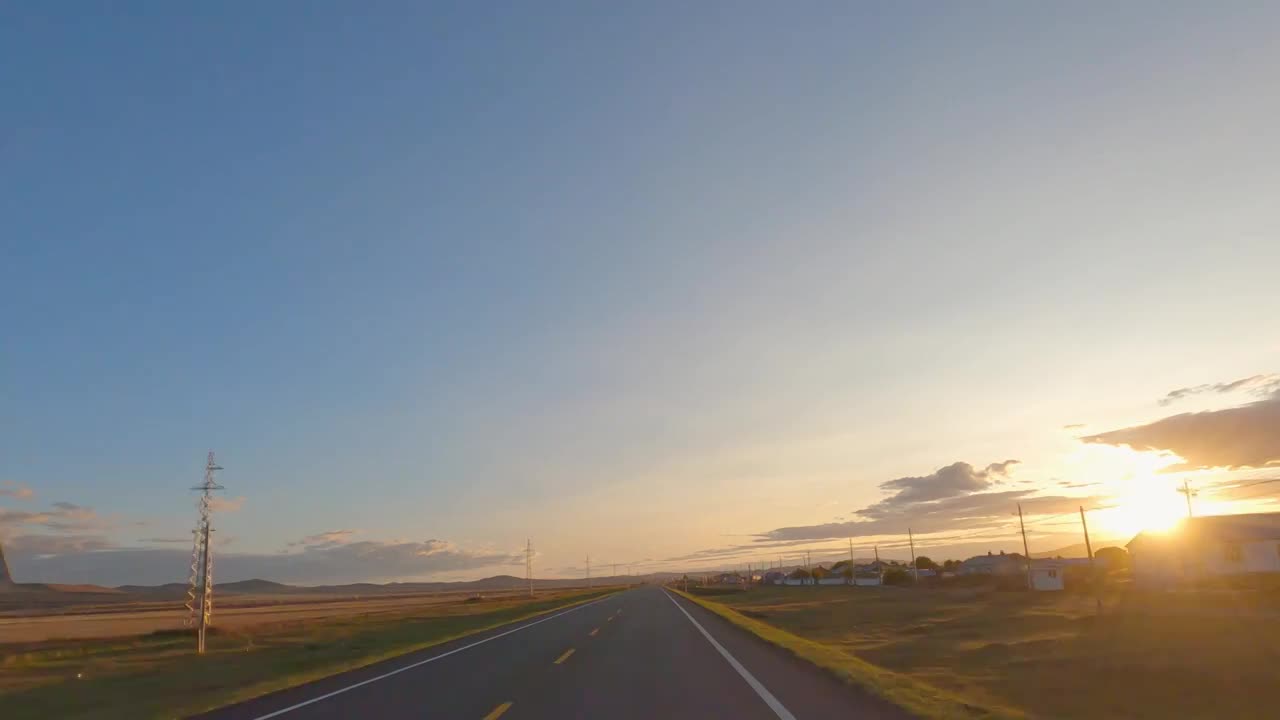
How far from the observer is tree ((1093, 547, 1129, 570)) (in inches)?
4063

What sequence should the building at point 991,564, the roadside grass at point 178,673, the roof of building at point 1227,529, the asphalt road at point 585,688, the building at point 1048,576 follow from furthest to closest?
the building at point 991,564 → the building at point 1048,576 → the roof of building at point 1227,529 → the roadside grass at point 178,673 → the asphalt road at point 585,688

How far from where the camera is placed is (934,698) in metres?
12.3

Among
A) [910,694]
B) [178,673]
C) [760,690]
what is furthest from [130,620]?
[910,694]

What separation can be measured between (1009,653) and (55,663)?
110 ft

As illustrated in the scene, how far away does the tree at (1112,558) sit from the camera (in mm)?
103188

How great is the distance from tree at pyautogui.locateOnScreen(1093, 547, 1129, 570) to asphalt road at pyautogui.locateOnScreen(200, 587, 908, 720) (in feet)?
336

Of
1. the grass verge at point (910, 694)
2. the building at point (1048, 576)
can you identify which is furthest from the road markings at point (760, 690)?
the building at point (1048, 576)

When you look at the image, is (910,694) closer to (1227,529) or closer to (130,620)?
(1227,529)

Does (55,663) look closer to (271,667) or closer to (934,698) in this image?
(271,667)

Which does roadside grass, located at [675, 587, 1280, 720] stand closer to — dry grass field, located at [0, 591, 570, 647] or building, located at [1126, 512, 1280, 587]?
building, located at [1126, 512, 1280, 587]

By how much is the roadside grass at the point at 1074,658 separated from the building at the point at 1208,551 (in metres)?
22.3

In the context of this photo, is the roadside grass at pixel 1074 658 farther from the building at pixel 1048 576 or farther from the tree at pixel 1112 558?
the tree at pixel 1112 558

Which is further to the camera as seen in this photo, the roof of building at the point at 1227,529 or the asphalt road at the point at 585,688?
the roof of building at the point at 1227,529

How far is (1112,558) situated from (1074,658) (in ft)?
350
